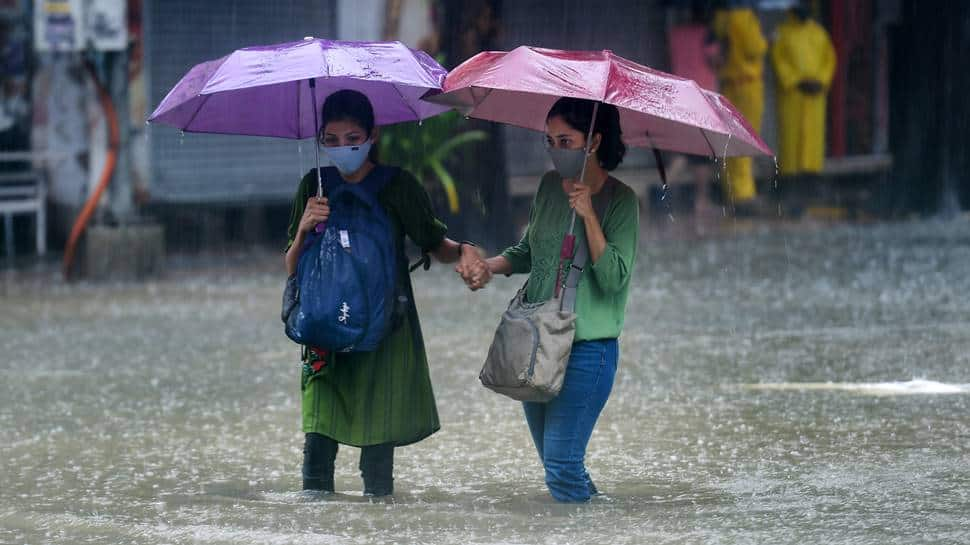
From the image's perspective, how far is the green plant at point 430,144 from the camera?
14305mm

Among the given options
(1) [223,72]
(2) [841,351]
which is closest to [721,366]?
(2) [841,351]

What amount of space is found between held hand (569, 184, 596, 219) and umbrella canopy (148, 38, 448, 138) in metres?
0.57

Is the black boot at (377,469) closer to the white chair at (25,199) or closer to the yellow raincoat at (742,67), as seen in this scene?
the white chair at (25,199)

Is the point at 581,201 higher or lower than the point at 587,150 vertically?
lower

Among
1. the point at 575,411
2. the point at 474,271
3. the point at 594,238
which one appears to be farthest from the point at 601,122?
the point at 575,411

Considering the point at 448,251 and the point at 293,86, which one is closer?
the point at 448,251

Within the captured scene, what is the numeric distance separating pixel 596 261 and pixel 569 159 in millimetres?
342

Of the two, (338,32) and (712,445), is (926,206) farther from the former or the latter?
(712,445)

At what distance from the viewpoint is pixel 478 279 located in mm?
5520

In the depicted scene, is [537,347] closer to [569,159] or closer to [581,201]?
[581,201]

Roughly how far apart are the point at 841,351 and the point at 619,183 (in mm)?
4107

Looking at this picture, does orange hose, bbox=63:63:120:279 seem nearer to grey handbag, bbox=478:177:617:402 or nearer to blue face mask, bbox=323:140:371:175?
blue face mask, bbox=323:140:371:175

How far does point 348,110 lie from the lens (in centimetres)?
561

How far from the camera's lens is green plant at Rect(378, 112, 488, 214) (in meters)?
14.3
